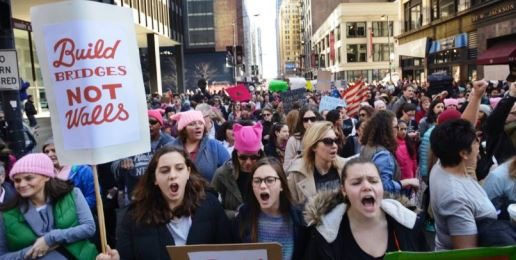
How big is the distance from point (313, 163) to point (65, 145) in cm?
218

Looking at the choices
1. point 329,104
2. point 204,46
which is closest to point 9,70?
point 329,104

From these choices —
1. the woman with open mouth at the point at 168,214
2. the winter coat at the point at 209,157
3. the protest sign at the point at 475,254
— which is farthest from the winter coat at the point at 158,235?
the winter coat at the point at 209,157

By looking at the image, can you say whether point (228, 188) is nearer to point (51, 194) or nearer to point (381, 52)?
point (51, 194)

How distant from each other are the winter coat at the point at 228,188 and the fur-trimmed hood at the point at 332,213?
4.19 ft

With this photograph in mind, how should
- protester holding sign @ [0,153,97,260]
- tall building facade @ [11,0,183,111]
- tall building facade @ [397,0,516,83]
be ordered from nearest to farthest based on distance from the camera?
protester holding sign @ [0,153,97,260], tall building facade @ [11,0,183,111], tall building facade @ [397,0,516,83]

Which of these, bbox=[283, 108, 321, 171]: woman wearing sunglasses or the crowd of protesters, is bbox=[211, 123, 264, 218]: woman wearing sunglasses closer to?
the crowd of protesters

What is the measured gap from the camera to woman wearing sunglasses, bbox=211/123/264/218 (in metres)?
4.37

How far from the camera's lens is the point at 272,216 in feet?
11.0

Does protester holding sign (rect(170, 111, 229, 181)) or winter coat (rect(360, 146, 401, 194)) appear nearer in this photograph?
winter coat (rect(360, 146, 401, 194))

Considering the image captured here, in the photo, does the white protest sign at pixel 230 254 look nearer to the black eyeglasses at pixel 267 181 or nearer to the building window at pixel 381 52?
the black eyeglasses at pixel 267 181

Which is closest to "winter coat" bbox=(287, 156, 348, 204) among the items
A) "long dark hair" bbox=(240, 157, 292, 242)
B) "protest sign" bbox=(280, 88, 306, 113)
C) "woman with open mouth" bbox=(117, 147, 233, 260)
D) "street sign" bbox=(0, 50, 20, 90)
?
"long dark hair" bbox=(240, 157, 292, 242)

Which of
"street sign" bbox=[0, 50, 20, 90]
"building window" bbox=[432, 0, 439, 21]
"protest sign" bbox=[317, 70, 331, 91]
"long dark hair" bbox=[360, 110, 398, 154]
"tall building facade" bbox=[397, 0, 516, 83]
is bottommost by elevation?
"long dark hair" bbox=[360, 110, 398, 154]

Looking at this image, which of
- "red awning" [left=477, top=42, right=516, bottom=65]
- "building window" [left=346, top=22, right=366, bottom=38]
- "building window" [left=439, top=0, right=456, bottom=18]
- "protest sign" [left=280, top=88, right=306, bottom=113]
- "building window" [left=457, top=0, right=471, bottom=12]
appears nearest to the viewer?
"protest sign" [left=280, top=88, right=306, bottom=113]

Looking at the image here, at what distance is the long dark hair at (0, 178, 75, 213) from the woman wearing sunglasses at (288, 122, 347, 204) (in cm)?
187
